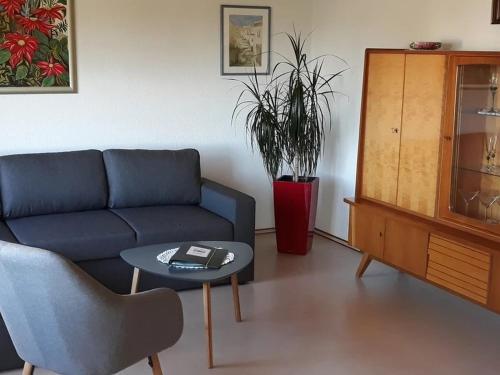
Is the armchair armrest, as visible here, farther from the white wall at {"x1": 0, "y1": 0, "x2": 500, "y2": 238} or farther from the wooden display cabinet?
the white wall at {"x1": 0, "y1": 0, "x2": 500, "y2": 238}

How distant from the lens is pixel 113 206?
4418mm

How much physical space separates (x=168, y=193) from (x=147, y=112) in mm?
760

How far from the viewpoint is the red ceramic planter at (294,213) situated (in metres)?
4.89

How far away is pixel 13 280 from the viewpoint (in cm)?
239

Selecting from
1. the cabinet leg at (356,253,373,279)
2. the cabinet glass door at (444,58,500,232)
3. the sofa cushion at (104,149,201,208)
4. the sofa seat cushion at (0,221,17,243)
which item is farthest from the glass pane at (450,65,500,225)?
the sofa seat cushion at (0,221,17,243)

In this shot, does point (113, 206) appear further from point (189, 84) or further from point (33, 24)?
point (33, 24)

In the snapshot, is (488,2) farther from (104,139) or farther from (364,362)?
(104,139)

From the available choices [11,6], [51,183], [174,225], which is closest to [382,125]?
[174,225]

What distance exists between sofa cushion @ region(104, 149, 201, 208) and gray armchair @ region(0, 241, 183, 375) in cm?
195

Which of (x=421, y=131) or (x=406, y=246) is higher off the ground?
(x=421, y=131)

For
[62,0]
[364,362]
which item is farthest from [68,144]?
[364,362]

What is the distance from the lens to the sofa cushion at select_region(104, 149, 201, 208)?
4438 mm

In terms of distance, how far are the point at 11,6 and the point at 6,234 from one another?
1.55 meters

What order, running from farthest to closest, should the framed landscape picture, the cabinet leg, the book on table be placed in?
the framed landscape picture < the cabinet leg < the book on table
